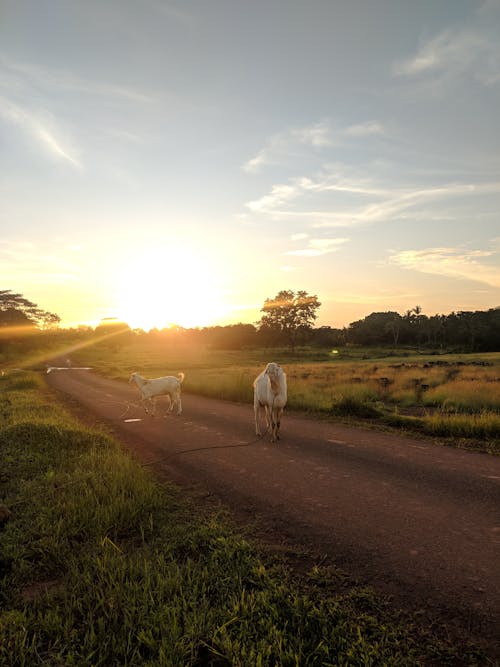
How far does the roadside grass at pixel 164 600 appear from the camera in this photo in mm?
2982

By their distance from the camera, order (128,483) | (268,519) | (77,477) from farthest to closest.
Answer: (77,477)
(128,483)
(268,519)

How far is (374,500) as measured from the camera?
5984mm

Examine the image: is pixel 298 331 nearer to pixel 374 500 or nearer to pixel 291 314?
pixel 291 314

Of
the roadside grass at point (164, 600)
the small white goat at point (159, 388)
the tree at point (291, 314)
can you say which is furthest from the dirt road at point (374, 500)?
the tree at point (291, 314)

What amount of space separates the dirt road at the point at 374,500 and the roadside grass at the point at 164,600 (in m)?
0.47

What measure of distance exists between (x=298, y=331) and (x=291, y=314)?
14.1 feet

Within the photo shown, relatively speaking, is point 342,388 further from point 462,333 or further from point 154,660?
point 462,333

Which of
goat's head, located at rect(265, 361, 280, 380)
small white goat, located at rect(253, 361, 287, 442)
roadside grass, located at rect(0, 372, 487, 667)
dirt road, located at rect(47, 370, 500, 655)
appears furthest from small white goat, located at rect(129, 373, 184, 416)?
roadside grass, located at rect(0, 372, 487, 667)

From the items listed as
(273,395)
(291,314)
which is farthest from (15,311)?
(273,395)

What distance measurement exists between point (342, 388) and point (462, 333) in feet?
318

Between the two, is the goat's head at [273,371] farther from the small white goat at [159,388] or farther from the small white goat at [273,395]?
the small white goat at [159,388]

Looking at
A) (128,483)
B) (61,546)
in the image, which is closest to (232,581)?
(61,546)

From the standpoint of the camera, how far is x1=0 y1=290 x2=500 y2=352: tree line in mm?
85500

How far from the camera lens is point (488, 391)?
703 inches
